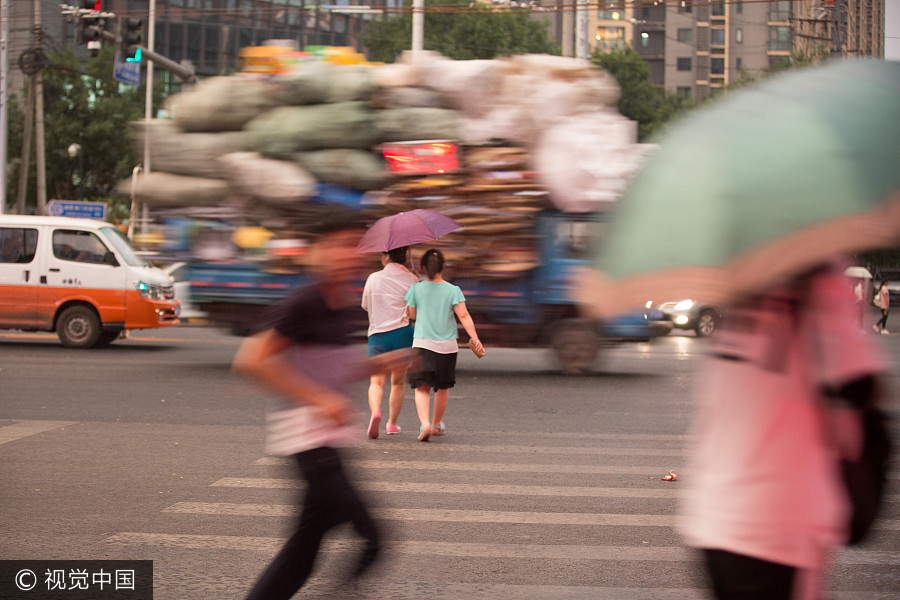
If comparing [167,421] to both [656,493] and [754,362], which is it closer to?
[656,493]

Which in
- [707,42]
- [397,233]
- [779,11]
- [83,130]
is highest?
[779,11]

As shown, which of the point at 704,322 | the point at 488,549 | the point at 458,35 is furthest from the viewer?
the point at 458,35

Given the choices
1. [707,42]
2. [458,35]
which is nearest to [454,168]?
[458,35]

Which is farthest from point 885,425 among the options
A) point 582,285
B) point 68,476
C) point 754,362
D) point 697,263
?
point 68,476

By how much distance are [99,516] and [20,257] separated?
11.7 m

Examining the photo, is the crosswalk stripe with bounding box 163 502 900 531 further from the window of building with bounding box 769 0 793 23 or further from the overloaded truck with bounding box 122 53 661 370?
the window of building with bounding box 769 0 793 23

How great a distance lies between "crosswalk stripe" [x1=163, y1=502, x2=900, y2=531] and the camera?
569 cm

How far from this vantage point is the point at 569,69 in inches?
503

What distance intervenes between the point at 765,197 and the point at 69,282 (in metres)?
15.7

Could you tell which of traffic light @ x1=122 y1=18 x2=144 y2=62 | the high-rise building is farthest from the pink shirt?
the high-rise building

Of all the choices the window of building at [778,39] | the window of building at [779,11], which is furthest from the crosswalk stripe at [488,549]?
the window of building at [778,39]

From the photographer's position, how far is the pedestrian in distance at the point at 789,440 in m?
2.22

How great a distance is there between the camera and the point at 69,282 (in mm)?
16062

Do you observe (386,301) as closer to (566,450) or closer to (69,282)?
(566,450)
